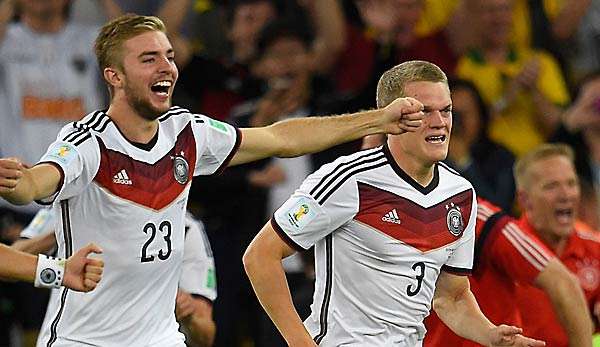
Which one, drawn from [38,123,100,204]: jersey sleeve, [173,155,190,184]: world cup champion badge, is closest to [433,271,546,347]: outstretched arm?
[173,155,190,184]: world cup champion badge

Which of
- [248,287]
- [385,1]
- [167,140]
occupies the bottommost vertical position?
[248,287]

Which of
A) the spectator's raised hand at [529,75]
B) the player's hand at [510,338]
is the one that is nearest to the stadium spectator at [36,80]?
the spectator's raised hand at [529,75]

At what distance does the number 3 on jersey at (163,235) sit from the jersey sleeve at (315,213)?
0.49 meters

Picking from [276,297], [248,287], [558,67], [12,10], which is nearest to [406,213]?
[276,297]

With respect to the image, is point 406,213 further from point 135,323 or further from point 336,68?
point 336,68

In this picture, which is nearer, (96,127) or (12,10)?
(96,127)

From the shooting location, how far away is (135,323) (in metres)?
6.26

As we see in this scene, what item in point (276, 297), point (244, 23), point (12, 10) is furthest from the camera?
point (244, 23)

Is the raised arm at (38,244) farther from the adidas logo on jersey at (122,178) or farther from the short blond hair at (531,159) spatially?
the short blond hair at (531,159)

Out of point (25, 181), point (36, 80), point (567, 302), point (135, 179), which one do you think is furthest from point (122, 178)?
point (36, 80)

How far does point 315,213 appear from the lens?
239 inches

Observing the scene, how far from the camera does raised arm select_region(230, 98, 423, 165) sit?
6.09 m

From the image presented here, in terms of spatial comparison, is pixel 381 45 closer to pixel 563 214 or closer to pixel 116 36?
pixel 563 214

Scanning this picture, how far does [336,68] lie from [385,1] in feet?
1.99
